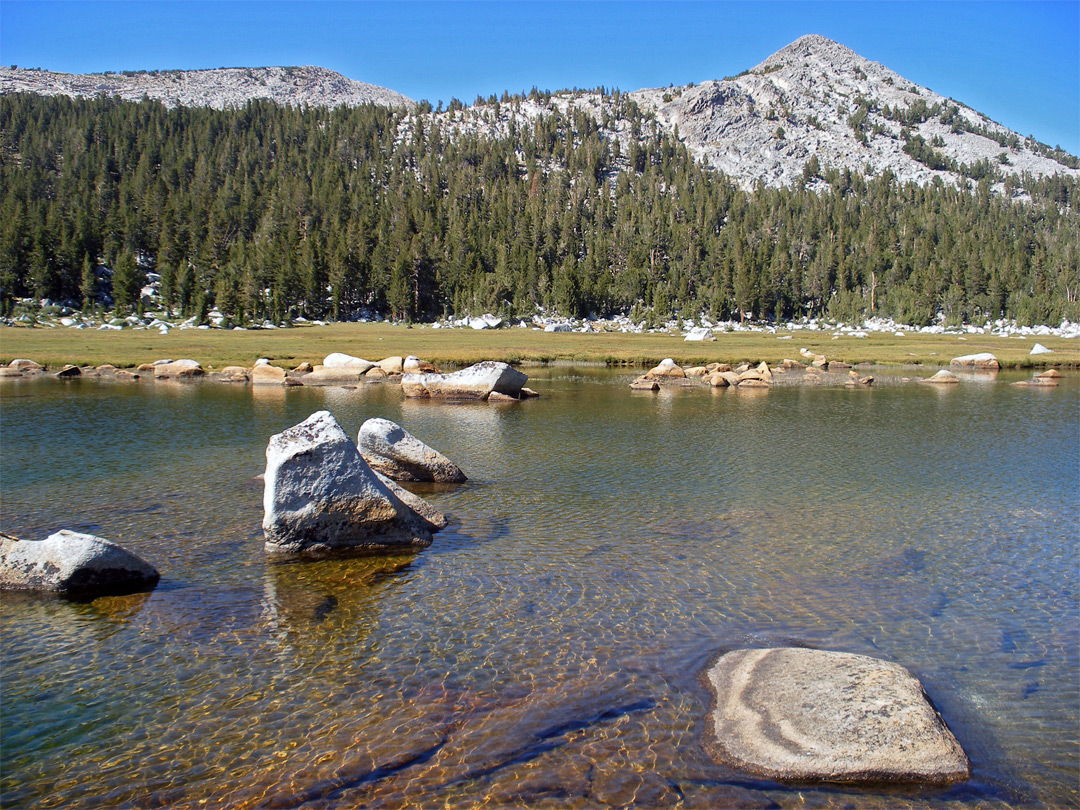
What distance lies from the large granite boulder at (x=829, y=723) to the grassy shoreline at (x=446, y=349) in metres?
56.3

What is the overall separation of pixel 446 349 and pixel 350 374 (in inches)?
901

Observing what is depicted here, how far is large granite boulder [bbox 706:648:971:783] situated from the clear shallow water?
240 mm

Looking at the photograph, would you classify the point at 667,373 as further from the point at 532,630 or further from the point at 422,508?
the point at 532,630

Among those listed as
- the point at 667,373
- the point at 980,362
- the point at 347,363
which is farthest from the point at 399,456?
the point at 980,362

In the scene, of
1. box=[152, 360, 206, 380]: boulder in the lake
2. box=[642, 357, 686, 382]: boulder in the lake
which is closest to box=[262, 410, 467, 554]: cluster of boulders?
box=[642, 357, 686, 382]: boulder in the lake

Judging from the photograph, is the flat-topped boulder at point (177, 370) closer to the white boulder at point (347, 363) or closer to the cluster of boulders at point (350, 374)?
the cluster of boulders at point (350, 374)

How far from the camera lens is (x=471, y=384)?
40.7m

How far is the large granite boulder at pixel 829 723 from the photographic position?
282 inches

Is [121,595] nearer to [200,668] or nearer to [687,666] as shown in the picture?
[200,668]

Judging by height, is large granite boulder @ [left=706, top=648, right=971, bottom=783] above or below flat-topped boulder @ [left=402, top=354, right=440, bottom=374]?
below

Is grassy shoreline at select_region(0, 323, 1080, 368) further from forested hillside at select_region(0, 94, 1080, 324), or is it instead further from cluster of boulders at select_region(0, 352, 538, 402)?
forested hillside at select_region(0, 94, 1080, 324)

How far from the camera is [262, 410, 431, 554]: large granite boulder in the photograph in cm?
1394

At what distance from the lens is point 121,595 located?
38.2 ft

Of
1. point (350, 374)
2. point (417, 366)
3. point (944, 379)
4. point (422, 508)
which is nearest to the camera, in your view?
point (422, 508)
